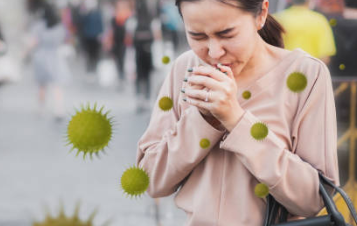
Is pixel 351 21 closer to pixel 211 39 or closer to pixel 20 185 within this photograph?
pixel 211 39

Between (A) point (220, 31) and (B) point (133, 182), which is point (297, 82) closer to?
(A) point (220, 31)

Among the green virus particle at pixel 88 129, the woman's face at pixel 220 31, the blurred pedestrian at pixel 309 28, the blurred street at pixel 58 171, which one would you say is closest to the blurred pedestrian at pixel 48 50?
the blurred street at pixel 58 171

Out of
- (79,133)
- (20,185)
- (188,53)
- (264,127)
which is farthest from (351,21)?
(20,185)

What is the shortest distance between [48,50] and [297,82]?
8862mm

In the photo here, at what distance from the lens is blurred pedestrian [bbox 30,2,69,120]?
9773mm

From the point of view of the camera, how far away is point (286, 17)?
281 centimetres

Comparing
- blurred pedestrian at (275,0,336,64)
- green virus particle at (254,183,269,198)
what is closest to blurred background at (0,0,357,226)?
blurred pedestrian at (275,0,336,64)

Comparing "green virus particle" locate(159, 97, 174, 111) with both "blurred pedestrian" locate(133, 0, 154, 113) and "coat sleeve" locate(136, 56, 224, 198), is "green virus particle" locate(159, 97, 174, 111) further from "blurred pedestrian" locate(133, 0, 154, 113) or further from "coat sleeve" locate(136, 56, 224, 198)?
"blurred pedestrian" locate(133, 0, 154, 113)

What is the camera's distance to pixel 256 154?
4.87 feet

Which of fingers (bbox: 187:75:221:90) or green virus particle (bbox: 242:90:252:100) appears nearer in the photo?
fingers (bbox: 187:75:221:90)

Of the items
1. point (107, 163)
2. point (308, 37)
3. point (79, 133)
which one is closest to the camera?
point (79, 133)

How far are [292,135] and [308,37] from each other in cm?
122

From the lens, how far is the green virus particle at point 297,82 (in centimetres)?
144

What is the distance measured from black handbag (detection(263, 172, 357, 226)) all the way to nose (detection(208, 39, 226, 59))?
0.37m
